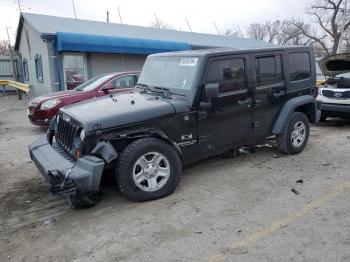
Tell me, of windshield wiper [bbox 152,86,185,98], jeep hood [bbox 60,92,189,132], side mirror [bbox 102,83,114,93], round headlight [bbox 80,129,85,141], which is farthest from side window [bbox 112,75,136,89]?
round headlight [bbox 80,129,85,141]

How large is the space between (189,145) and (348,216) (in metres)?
2.12

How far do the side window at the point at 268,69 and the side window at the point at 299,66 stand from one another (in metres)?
0.32

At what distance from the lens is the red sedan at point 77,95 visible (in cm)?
902

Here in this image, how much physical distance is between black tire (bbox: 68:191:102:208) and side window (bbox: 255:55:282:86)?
3063mm

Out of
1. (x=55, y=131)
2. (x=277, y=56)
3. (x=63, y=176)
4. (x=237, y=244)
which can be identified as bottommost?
(x=237, y=244)

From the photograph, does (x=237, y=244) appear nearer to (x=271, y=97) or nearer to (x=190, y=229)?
(x=190, y=229)

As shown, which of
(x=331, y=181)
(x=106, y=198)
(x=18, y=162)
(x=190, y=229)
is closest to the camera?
(x=190, y=229)

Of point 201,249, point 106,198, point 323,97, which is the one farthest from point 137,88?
point 323,97

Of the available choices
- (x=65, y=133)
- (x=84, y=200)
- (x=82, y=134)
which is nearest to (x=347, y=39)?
(x=65, y=133)

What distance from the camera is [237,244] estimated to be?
11.6 ft

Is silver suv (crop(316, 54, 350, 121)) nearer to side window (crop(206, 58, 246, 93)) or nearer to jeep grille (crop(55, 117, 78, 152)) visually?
side window (crop(206, 58, 246, 93))

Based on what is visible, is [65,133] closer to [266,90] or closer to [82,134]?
[82,134]

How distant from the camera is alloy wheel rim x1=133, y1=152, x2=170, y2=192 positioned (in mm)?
4477

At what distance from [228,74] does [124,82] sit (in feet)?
15.7
